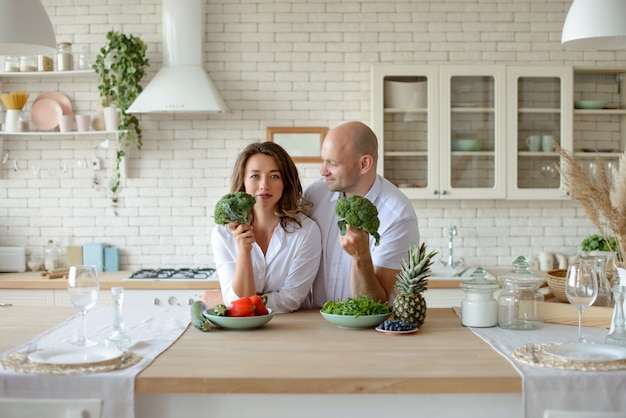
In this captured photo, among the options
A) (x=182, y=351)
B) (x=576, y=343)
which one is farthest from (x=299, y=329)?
(x=576, y=343)

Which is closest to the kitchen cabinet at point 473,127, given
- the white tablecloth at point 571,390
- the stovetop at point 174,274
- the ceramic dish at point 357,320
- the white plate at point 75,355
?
the stovetop at point 174,274

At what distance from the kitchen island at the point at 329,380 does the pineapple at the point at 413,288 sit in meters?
0.24

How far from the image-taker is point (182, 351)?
8.34 feet

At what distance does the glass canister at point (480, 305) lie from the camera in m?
2.89

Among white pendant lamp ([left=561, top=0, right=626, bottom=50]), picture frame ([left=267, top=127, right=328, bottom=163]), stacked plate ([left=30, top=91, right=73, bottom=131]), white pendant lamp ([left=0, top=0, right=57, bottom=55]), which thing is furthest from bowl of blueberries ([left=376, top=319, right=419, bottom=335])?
stacked plate ([left=30, top=91, right=73, bottom=131])

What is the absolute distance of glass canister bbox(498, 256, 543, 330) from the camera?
2889 millimetres

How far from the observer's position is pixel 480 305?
2.89 metres

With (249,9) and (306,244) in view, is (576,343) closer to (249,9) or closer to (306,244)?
(306,244)

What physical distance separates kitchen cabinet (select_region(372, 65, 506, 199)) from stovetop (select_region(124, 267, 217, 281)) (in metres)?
1.47

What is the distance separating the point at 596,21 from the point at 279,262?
1.60 metres

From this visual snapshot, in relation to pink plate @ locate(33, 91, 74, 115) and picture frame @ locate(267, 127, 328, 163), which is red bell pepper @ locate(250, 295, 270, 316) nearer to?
picture frame @ locate(267, 127, 328, 163)

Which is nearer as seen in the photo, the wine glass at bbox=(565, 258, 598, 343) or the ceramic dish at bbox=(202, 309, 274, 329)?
the wine glass at bbox=(565, 258, 598, 343)

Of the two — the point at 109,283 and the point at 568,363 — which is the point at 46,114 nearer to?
the point at 109,283

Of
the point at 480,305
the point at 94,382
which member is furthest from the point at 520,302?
the point at 94,382
